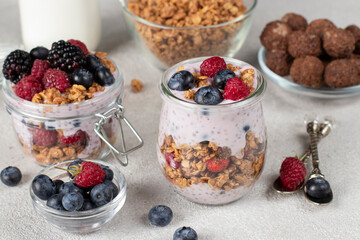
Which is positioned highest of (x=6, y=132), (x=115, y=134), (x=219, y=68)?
A: (x=219, y=68)

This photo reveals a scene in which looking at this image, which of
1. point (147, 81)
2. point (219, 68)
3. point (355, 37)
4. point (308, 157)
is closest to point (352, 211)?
point (308, 157)

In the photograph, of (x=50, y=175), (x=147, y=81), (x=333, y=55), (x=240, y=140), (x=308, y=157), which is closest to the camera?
(x=240, y=140)

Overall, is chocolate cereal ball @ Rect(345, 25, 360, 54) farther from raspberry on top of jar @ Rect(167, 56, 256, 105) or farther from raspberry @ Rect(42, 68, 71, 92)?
raspberry @ Rect(42, 68, 71, 92)

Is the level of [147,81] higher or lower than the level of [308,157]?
lower

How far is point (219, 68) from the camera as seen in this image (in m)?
1.24

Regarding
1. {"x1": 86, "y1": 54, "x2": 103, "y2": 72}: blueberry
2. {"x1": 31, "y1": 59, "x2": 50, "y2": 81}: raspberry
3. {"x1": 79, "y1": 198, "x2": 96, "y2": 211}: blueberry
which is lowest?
{"x1": 79, "y1": 198, "x2": 96, "y2": 211}: blueberry

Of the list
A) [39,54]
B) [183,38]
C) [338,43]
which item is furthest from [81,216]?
[338,43]

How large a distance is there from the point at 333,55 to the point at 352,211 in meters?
0.61

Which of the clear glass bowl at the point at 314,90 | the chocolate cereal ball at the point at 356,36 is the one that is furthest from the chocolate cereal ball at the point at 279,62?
the chocolate cereal ball at the point at 356,36

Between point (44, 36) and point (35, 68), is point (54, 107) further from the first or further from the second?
point (44, 36)

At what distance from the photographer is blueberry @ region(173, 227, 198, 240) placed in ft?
3.92

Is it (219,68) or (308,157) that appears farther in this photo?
(308,157)

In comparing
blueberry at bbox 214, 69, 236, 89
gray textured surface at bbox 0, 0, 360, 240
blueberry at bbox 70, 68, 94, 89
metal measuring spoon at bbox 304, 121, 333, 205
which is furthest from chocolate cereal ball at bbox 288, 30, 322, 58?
blueberry at bbox 70, 68, 94, 89

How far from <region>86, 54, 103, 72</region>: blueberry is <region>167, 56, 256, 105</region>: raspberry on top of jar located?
258 millimetres
